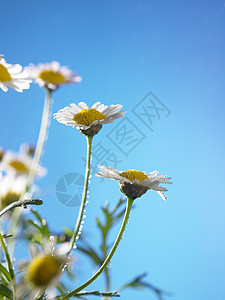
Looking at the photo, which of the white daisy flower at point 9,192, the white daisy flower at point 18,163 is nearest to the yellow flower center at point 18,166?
the white daisy flower at point 18,163

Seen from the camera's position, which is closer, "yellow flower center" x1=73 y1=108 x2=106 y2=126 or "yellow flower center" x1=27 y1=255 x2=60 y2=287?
"yellow flower center" x1=27 y1=255 x2=60 y2=287

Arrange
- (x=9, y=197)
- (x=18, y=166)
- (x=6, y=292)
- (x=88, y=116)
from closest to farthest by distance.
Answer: (x=6, y=292) < (x=88, y=116) < (x=9, y=197) < (x=18, y=166)

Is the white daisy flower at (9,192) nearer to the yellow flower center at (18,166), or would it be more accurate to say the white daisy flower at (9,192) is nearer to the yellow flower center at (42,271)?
the yellow flower center at (18,166)

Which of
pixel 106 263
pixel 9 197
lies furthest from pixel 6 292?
pixel 9 197

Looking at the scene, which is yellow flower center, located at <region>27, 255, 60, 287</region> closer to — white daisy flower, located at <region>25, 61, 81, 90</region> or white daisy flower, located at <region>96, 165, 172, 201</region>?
white daisy flower, located at <region>96, 165, 172, 201</region>

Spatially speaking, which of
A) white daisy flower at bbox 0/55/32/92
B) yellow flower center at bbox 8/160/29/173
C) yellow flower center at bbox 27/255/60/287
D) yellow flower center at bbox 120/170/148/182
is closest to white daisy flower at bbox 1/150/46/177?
yellow flower center at bbox 8/160/29/173

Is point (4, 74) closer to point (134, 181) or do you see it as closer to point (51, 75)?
point (134, 181)

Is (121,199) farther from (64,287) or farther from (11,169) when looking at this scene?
(11,169)

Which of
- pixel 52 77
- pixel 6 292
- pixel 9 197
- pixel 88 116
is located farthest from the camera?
pixel 52 77
